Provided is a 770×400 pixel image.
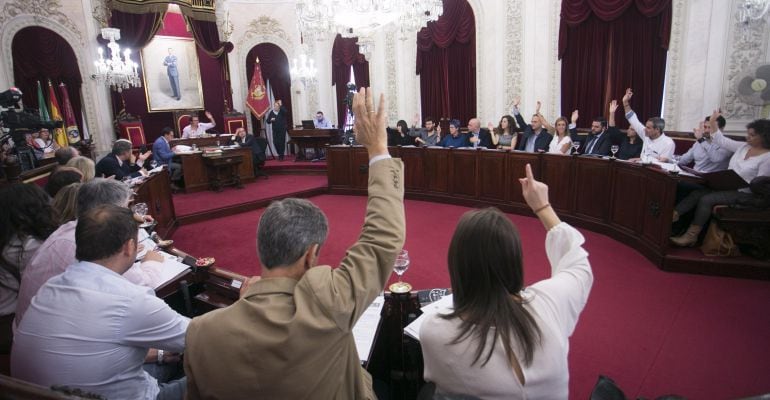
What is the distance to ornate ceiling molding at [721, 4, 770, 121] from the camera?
5133 millimetres

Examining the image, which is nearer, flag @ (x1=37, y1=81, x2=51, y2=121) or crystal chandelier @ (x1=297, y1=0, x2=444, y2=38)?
crystal chandelier @ (x1=297, y1=0, x2=444, y2=38)

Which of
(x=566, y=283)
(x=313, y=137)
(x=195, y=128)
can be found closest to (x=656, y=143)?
(x=566, y=283)

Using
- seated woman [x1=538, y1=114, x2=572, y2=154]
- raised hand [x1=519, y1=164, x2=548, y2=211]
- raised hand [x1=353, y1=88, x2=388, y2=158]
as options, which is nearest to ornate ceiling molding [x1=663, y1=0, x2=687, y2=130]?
seated woman [x1=538, y1=114, x2=572, y2=154]

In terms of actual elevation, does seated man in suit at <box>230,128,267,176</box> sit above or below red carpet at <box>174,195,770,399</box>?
above

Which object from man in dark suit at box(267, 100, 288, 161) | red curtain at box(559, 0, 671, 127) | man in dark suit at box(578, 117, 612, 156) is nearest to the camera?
man in dark suit at box(578, 117, 612, 156)

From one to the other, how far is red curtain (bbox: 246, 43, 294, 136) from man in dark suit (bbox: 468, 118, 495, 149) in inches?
241

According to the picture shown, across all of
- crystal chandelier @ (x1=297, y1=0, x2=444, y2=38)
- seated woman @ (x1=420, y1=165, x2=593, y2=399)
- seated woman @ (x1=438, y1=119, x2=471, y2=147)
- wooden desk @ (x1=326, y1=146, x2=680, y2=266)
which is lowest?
wooden desk @ (x1=326, y1=146, x2=680, y2=266)

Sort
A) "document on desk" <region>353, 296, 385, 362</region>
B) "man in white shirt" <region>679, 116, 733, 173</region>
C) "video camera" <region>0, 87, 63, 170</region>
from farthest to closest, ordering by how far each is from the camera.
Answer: "man in white shirt" <region>679, 116, 733, 173</region>, "video camera" <region>0, 87, 63, 170</region>, "document on desk" <region>353, 296, 385, 362</region>

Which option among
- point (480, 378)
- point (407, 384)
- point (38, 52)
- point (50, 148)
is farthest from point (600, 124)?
point (38, 52)

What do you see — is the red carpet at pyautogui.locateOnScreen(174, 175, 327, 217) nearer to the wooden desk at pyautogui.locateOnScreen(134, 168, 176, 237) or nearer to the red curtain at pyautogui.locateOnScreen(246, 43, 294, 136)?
the wooden desk at pyautogui.locateOnScreen(134, 168, 176, 237)

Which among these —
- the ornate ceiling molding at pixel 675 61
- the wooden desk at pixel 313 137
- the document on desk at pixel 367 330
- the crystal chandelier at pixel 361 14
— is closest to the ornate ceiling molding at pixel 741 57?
the ornate ceiling molding at pixel 675 61

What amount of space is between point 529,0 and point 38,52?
9056 mm

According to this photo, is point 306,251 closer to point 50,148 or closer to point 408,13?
point 408,13

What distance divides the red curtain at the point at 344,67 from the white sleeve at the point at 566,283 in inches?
368
